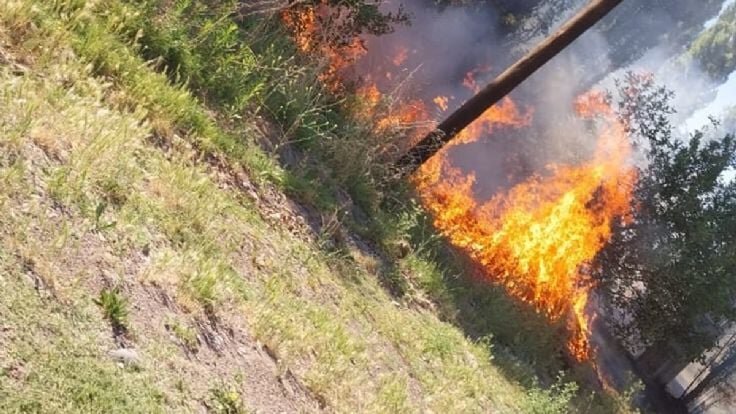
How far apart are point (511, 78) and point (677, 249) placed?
887 cm

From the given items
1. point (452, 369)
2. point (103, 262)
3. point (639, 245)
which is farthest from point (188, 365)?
point (639, 245)

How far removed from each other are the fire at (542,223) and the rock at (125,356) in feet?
35.4

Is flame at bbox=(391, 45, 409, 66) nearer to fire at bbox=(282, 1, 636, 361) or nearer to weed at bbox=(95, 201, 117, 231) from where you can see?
fire at bbox=(282, 1, 636, 361)

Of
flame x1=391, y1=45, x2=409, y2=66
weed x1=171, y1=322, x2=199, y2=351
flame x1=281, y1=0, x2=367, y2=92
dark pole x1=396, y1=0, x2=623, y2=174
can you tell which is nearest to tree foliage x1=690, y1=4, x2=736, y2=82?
flame x1=391, y1=45, x2=409, y2=66

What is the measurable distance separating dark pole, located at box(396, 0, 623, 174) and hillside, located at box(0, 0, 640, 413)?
227cm

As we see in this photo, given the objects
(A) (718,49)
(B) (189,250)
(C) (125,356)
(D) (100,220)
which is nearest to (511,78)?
(B) (189,250)

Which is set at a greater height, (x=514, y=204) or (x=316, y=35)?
(x=316, y=35)

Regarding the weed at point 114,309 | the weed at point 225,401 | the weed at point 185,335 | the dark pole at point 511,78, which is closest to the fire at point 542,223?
the dark pole at point 511,78

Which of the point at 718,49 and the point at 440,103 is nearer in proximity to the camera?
the point at 440,103

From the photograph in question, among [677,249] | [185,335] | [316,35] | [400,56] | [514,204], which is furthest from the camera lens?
[400,56]

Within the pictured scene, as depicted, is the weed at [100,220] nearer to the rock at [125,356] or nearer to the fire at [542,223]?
the rock at [125,356]

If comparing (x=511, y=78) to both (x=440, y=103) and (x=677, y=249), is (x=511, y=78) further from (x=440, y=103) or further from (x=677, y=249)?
(x=440, y=103)

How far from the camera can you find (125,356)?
11.8 ft

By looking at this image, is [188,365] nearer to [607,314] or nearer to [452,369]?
[452,369]
